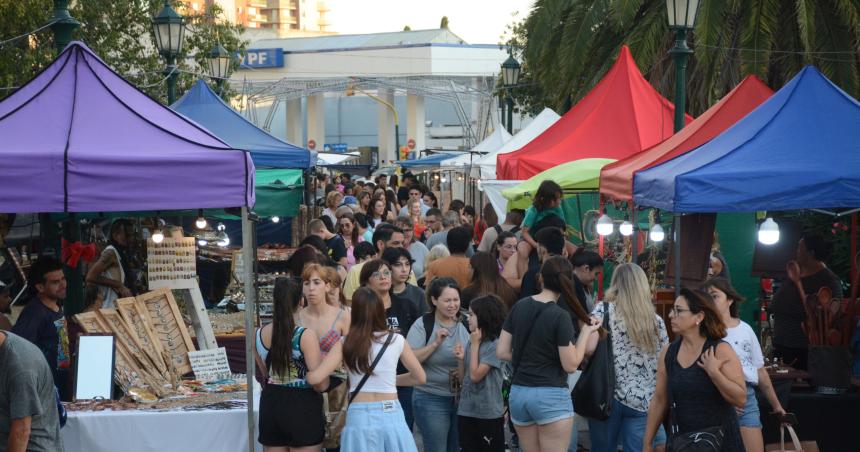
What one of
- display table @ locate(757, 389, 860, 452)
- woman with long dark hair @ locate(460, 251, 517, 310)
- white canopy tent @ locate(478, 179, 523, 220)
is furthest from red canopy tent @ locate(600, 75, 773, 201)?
white canopy tent @ locate(478, 179, 523, 220)

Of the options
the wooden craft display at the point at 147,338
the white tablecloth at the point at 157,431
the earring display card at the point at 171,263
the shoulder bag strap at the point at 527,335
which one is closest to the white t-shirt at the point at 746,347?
the shoulder bag strap at the point at 527,335

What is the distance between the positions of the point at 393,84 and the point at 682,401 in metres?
48.7

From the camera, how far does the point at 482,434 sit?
26.8 ft

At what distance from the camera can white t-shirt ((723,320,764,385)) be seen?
25.5ft

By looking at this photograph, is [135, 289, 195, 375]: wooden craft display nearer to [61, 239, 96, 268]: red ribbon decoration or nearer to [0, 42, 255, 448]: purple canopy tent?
[61, 239, 96, 268]: red ribbon decoration

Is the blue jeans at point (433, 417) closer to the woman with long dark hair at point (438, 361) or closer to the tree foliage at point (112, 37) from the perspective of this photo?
the woman with long dark hair at point (438, 361)

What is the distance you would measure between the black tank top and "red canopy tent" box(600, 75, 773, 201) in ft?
11.8

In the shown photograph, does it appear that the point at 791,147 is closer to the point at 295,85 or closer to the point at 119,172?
the point at 119,172

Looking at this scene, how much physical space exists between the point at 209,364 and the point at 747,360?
4079 mm

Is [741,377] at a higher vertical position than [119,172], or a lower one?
lower

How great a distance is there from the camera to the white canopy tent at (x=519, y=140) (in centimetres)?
2108

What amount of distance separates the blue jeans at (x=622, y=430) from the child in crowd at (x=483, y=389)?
2.33ft

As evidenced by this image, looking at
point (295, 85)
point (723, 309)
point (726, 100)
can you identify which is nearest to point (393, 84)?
point (295, 85)

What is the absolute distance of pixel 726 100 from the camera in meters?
11.3
